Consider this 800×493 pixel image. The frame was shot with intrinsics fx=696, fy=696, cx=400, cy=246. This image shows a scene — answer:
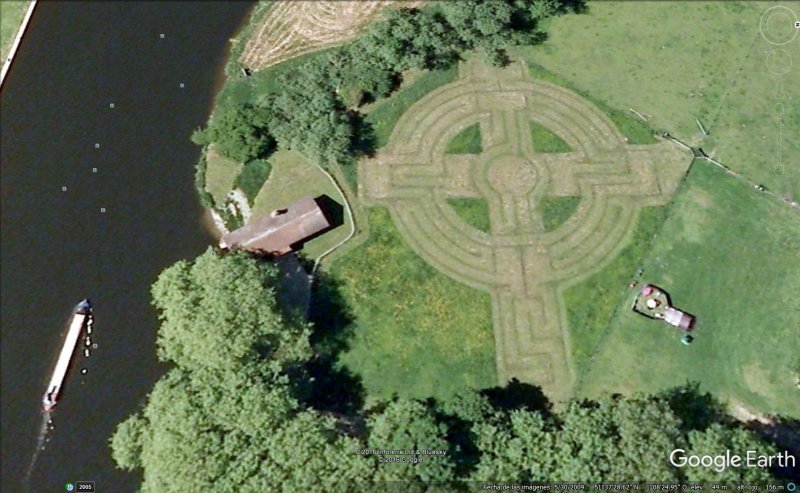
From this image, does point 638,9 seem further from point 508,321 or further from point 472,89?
point 508,321

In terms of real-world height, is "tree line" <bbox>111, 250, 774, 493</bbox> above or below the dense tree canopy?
below

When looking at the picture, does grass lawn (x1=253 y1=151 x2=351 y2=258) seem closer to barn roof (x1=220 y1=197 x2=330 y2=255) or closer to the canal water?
barn roof (x1=220 y1=197 x2=330 y2=255)

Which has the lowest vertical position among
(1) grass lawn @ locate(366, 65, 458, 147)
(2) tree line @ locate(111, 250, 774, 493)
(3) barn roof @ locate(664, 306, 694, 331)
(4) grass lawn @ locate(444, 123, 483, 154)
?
(2) tree line @ locate(111, 250, 774, 493)

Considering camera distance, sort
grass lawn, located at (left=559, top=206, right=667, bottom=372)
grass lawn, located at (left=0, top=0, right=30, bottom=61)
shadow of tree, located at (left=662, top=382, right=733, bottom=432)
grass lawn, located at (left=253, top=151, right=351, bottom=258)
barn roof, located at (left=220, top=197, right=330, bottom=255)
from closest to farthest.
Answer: shadow of tree, located at (left=662, top=382, right=733, bottom=432) → grass lawn, located at (left=559, top=206, right=667, bottom=372) → barn roof, located at (left=220, top=197, right=330, bottom=255) → grass lawn, located at (left=253, top=151, right=351, bottom=258) → grass lawn, located at (left=0, top=0, right=30, bottom=61)

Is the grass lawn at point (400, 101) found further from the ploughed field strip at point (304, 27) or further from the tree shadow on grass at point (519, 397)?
the tree shadow on grass at point (519, 397)

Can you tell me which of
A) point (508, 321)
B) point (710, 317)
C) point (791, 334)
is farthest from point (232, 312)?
point (791, 334)

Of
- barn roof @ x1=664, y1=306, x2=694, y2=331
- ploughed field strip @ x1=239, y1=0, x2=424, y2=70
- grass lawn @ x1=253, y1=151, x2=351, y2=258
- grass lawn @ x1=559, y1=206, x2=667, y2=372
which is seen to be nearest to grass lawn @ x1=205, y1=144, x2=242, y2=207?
grass lawn @ x1=253, y1=151, x2=351, y2=258
